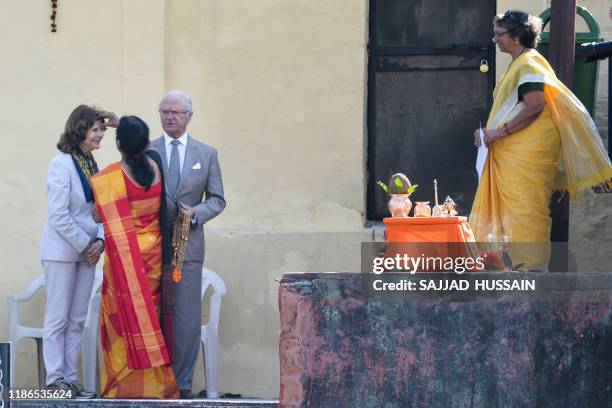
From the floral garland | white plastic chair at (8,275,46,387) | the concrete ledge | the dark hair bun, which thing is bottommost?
white plastic chair at (8,275,46,387)

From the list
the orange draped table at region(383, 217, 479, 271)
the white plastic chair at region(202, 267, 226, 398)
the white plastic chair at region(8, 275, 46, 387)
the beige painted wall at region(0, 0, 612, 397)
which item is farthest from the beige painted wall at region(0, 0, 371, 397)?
the orange draped table at region(383, 217, 479, 271)

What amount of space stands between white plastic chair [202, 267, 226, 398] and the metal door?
45.3 inches

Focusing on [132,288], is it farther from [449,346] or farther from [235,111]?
[449,346]

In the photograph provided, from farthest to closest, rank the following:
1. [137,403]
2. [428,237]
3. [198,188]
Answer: [198,188]
[137,403]
[428,237]

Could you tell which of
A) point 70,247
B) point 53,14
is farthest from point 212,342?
point 53,14

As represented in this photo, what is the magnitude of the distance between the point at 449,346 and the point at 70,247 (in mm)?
2811

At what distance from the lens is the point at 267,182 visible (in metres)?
8.77

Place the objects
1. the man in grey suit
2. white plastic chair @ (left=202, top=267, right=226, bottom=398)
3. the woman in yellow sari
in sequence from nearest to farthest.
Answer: the woman in yellow sari, the man in grey suit, white plastic chair @ (left=202, top=267, right=226, bottom=398)

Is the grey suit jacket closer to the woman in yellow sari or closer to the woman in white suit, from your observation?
the woman in white suit

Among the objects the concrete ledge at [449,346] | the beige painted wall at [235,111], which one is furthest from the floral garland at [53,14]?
the concrete ledge at [449,346]

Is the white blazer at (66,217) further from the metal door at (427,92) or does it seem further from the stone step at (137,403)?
the metal door at (427,92)

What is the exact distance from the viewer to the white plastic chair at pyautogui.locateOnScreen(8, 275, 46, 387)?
839 centimetres

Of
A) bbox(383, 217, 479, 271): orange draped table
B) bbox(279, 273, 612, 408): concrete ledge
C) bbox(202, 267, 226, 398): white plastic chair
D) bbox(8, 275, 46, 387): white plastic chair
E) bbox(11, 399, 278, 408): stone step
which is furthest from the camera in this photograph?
bbox(8, 275, 46, 387): white plastic chair

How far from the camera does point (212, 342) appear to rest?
27.0ft
